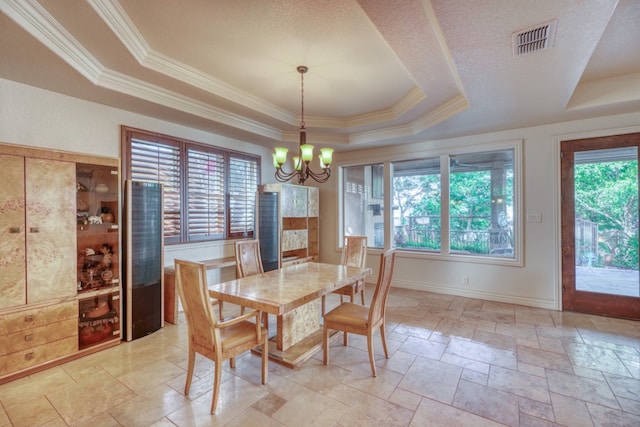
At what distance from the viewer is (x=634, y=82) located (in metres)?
3.18

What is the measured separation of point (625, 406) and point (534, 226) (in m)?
→ 2.60

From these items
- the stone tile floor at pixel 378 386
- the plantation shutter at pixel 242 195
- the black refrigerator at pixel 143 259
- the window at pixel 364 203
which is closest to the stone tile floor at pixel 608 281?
the stone tile floor at pixel 378 386

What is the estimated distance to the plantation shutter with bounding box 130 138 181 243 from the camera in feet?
11.7

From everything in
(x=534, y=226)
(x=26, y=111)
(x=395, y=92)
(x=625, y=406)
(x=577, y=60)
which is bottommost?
(x=625, y=406)

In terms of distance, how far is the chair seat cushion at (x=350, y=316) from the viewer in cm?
250

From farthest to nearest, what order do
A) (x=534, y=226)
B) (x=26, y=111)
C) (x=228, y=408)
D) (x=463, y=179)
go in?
(x=463, y=179)
(x=534, y=226)
(x=26, y=111)
(x=228, y=408)

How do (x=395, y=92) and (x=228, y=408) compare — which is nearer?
(x=228, y=408)

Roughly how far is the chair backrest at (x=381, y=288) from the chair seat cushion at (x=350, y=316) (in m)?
0.09

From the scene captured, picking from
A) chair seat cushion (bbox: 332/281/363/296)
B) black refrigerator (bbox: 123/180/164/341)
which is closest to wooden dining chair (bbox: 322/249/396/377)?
chair seat cushion (bbox: 332/281/363/296)

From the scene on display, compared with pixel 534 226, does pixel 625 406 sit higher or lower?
lower

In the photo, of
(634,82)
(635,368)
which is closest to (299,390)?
(635,368)

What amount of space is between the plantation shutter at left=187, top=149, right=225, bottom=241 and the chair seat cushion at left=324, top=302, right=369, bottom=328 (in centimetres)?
249

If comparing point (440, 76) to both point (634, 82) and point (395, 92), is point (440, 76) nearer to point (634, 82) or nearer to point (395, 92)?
point (395, 92)

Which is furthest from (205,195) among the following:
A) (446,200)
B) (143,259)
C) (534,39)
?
(534,39)
